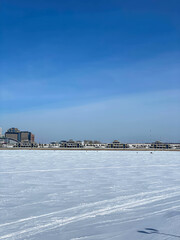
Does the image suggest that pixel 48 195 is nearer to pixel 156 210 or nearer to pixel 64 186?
pixel 64 186

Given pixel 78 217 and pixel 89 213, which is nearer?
pixel 78 217

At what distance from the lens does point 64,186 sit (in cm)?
1923

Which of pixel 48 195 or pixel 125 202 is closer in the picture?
pixel 125 202

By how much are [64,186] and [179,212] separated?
30.5 feet

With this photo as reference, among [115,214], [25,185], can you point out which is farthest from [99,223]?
[25,185]

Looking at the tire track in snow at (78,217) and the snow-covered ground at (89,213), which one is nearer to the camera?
the tire track in snow at (78,217)

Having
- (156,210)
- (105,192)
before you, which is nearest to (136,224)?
(156,210)

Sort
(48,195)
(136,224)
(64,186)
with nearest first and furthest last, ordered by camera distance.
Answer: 1. (136,224)
2. (48,195)
3. (64,186)

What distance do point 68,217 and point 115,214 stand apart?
2.04 meters

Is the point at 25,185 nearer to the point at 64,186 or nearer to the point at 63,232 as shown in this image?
the point at 64,186

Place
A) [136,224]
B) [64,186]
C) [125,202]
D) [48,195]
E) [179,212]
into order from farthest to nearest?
[64,186], [48,195], [125,202], [179,212], [136,224]

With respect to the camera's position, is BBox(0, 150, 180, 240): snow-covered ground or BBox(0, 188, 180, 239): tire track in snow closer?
BBox(0, 188, 180, 239): tire track in snow

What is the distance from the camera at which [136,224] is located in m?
10.3

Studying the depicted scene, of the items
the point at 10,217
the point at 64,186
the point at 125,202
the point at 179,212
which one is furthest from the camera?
the point at 64,186
